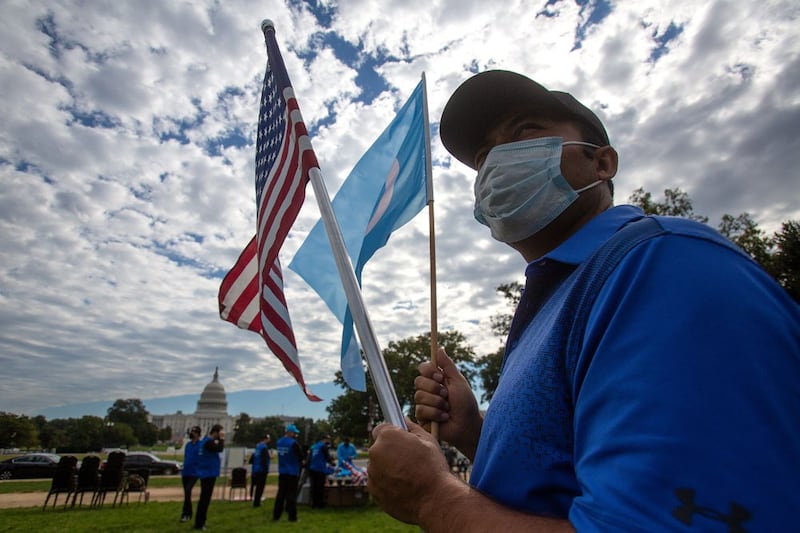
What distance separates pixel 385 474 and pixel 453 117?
5.58ft

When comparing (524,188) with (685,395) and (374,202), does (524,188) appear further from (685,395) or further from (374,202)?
(374,202)

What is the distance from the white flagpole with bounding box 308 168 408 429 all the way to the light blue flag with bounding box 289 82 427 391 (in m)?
0.47

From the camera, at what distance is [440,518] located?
3.51 ft

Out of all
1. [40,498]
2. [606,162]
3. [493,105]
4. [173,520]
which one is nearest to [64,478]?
[40,498]

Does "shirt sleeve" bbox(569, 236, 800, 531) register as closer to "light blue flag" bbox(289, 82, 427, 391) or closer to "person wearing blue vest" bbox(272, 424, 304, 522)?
"light blue flag" bbox(289, 82, 427, 391)

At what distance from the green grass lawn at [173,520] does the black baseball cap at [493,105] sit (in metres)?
10.4

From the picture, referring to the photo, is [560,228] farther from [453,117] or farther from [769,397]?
[769,397]

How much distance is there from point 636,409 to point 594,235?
0.71 meters

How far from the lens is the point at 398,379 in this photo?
144ft

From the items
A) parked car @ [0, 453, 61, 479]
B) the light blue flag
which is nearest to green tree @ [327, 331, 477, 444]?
parked car @ [0, 453, 61, 479]

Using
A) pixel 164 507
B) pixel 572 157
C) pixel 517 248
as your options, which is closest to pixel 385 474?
pixel 517 248

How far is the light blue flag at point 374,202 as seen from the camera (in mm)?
2871

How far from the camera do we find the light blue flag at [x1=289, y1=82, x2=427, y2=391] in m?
2.87

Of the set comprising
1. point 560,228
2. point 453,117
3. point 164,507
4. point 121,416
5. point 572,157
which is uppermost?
point 121,416
